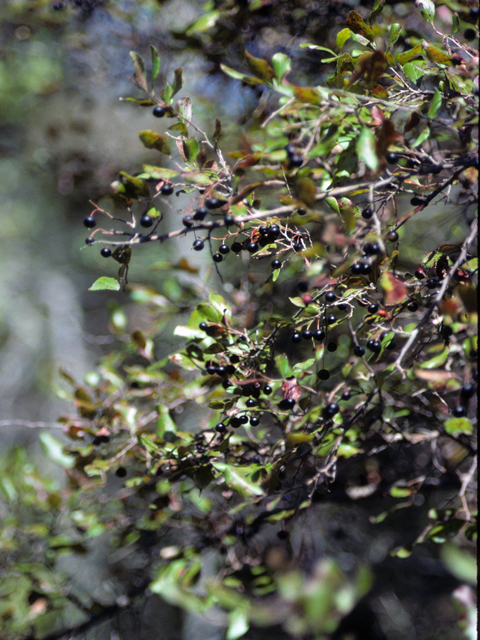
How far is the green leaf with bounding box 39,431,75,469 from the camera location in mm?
1564

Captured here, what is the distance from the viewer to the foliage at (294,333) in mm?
704

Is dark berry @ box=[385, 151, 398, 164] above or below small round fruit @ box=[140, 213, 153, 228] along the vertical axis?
above

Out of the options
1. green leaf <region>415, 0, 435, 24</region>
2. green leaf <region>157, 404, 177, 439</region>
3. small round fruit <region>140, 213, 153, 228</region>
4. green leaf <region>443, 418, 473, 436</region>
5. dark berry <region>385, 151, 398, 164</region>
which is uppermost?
green leaf <region>415, 0, 435, 24</region>

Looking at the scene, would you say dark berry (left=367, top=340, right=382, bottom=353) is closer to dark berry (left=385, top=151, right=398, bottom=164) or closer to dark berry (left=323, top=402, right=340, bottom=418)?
dark berry (left=323, top=402, right=340, bottom=418)

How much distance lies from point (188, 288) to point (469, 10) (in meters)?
1.20

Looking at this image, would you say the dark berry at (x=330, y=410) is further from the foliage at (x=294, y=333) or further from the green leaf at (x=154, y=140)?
the green leaf at (x=154, y=140)

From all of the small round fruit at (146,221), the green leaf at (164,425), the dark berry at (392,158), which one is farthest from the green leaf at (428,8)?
the green leaf at (164,425)

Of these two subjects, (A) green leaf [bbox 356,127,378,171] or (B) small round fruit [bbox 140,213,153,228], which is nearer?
(A) green leaf [bbox 356,127,378,171]

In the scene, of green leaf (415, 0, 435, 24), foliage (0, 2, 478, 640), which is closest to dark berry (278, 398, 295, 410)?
foliage (0, 2, 478, 640)

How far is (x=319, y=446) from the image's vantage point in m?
0.99

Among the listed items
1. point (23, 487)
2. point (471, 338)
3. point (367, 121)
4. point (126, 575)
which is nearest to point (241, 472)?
point (471, 338)

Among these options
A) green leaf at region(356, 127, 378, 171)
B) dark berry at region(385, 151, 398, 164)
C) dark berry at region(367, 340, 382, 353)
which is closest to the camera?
green leaf at region(356, 127, 378, 171)

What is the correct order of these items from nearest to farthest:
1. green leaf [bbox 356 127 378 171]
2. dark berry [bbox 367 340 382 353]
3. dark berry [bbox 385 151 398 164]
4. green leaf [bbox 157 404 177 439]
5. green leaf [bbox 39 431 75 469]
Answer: green leaf [bbox 356 127 378 171], dark berry [bbox 385 151 398 164], dark berry [bbox 367 340 382 353], green leaf [bbox 157 404 177 439], green leaf [bbox 39 431 75 469]

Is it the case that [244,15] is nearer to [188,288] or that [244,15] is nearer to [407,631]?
[188,288]
